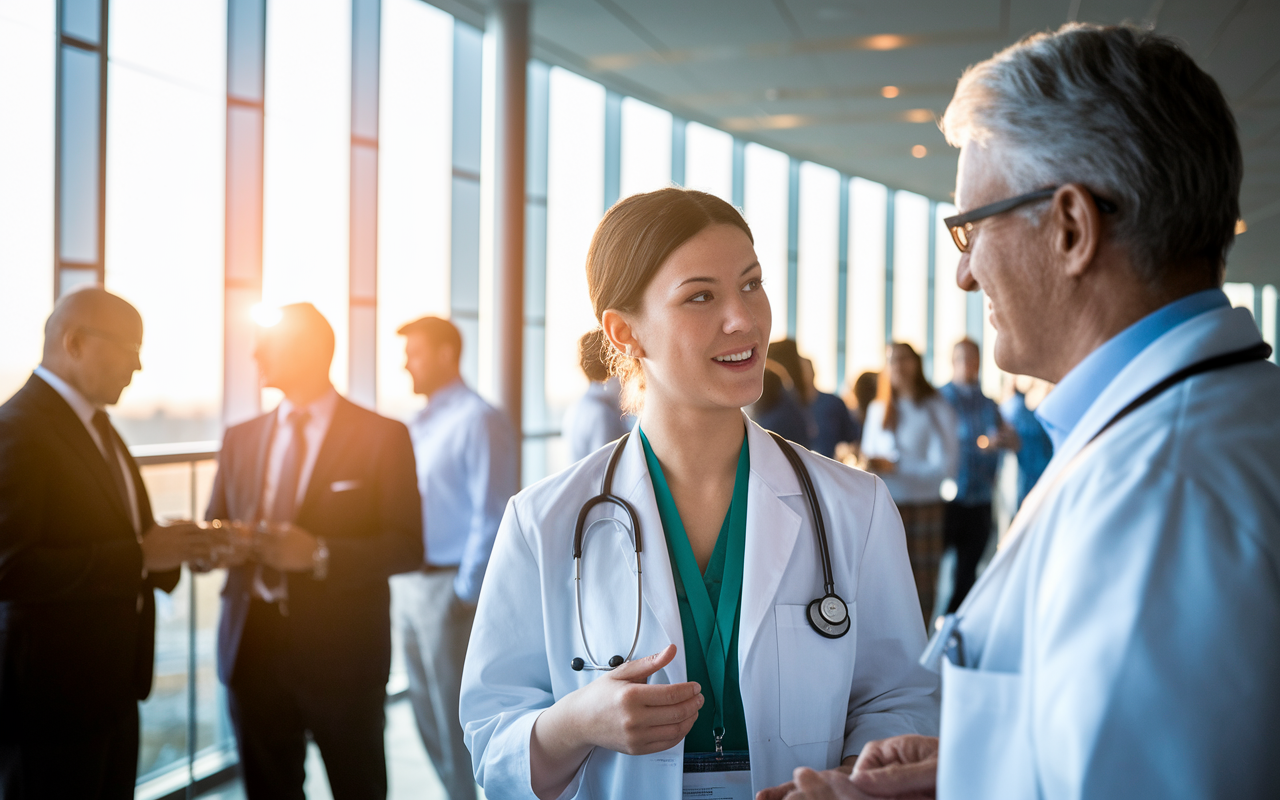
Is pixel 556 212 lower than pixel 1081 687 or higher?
higher

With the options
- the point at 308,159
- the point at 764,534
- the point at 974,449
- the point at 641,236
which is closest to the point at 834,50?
the point at 974,449

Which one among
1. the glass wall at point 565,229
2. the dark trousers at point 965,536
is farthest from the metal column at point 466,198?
the dark trousers at point 965,536

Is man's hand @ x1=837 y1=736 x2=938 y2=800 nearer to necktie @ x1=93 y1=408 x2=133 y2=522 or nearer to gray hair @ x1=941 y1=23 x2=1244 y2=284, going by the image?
gray hair @ x1=941 y1=23 x2=1244 y2=284

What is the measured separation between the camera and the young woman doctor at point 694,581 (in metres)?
1.30

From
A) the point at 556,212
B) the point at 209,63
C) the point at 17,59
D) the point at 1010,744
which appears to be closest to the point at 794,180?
the point at 556,212

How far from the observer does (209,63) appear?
3.83 meters

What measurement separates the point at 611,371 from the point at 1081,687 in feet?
4.26

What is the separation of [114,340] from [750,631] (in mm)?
1907

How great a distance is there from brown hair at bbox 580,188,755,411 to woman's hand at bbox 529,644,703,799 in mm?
627

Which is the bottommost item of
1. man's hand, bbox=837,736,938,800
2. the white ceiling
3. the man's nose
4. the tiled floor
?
the tiled floor

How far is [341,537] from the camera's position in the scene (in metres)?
2.67

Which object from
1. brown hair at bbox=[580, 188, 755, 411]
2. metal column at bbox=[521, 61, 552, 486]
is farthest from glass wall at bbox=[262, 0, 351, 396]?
brown hair at bbox=[580, 188, 755, 411]

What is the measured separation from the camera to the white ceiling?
230 inches

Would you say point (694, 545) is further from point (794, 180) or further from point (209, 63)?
point (794, 180)
